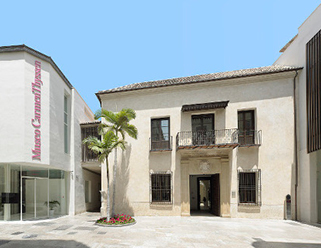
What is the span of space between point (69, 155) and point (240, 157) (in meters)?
11.6

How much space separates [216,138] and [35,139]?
1045 centimetres

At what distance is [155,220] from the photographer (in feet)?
41.9

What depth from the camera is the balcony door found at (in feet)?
45.2

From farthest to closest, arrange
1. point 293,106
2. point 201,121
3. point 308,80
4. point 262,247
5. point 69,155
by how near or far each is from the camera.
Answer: point 69,155, point 201,121, point 293,106, point 308,80, point 262,247

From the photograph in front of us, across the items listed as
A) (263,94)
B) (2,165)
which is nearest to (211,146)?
(263,94)

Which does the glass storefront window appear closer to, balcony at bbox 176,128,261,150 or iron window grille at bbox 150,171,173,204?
iron window grille at bbox 150,171,173,204

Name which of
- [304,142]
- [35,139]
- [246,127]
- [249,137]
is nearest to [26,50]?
[35,139]

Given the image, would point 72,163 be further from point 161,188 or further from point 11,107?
point 161,188

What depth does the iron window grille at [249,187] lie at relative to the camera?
13.2 m

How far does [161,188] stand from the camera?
14.4m

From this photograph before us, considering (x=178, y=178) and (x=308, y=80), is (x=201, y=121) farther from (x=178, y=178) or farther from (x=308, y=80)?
(x=308, y=80)

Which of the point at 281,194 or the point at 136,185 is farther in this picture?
the point at 136,185

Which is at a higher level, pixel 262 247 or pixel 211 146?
pixel 211 146

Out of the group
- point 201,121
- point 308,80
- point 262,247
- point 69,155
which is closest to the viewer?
point 262,247
